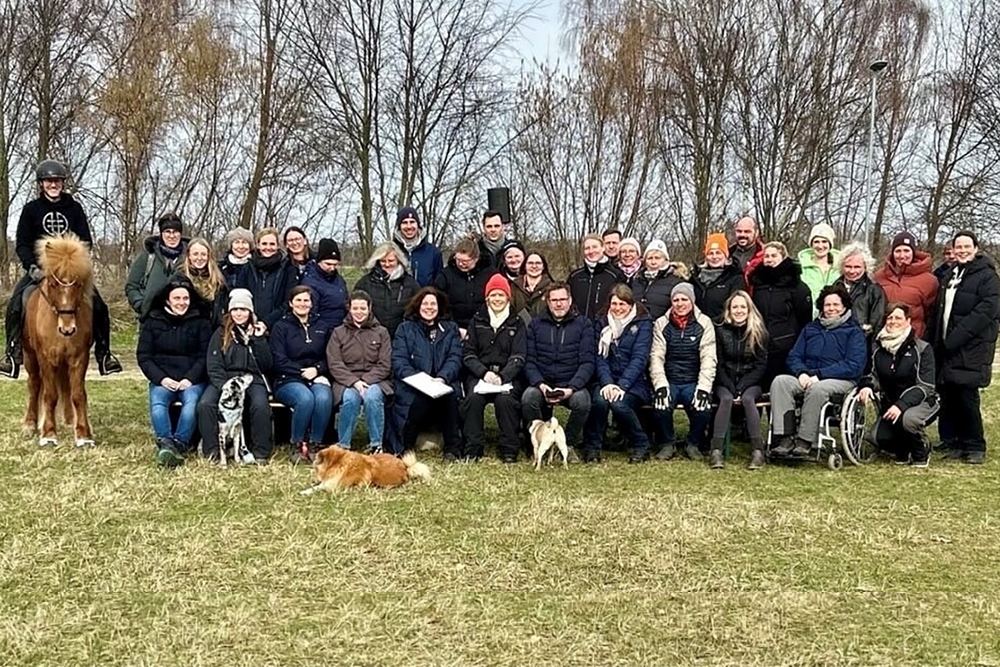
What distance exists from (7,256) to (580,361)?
46.3 ft

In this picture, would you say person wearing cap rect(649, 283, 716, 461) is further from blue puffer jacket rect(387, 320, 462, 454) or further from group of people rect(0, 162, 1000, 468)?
blue puffer jacket rect(387, 320, 462, 454)

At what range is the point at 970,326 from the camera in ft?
21.9

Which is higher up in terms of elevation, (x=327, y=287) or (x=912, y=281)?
(x=912, y=281)

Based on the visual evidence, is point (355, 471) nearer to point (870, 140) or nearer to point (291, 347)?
point (291, 347)

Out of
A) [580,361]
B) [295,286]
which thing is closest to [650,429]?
[580,361]

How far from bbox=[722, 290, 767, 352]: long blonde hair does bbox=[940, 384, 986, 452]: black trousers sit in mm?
1549

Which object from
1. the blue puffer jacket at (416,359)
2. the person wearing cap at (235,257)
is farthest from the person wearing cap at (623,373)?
the person wearing cap at (235,257)

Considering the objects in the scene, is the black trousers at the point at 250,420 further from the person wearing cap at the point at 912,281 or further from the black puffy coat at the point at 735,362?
the person wearing cap at the point at 912,281

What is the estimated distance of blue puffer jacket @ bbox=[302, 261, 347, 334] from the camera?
694 cm

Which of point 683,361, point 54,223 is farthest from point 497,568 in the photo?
point 54,223

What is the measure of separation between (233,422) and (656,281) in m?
3.43

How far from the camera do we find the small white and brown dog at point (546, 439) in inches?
248

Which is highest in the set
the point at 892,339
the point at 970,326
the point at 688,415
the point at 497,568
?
the point at 970,326

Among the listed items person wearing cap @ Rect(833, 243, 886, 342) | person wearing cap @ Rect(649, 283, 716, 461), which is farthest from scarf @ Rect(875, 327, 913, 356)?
person wearing cap @ Rect(649, 283, 716, 461)
